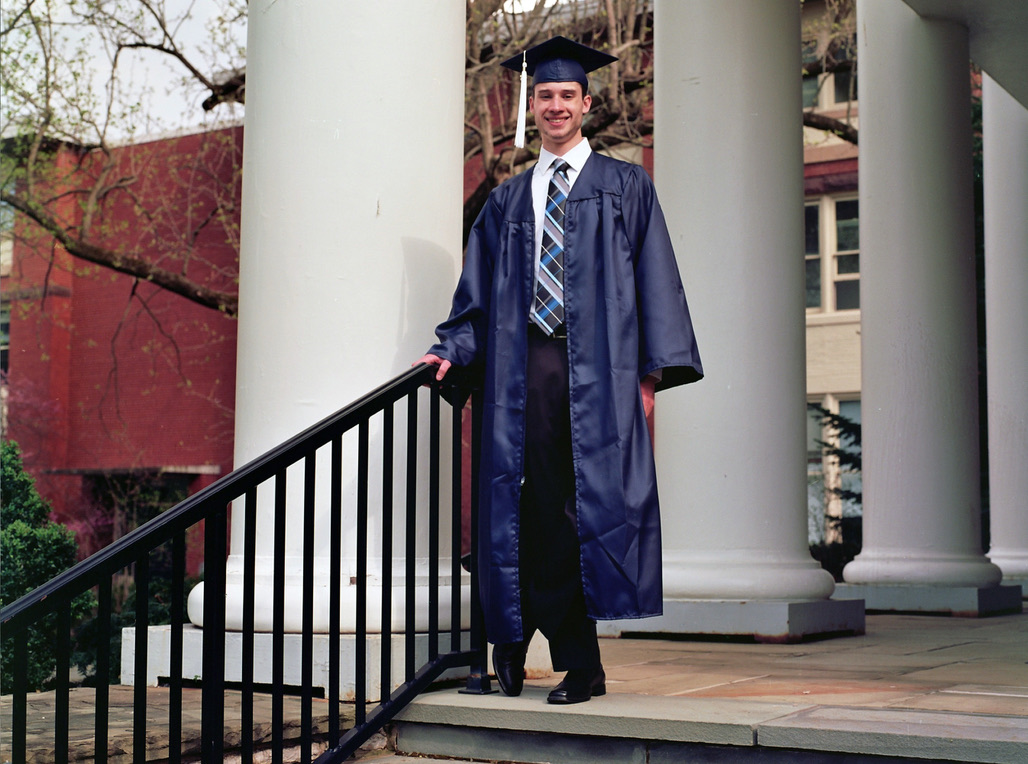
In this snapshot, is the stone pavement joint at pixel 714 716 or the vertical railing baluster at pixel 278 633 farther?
the vertical railing baluster at pixel 278 633

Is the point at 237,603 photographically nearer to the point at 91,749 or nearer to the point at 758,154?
the point at 91,749

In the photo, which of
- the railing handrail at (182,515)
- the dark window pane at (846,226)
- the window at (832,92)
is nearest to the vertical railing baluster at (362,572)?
the railing handrail at (182,515)

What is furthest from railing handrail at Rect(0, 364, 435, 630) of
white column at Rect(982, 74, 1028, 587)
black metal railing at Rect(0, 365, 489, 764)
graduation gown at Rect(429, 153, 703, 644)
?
white column at Rect(982, 74, 1028, 587)

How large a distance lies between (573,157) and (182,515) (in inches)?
64.7

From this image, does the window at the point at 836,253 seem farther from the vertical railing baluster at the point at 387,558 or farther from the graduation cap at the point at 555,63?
the vertical railing baluster at the point at 387,558

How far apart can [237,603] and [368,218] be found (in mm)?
1264

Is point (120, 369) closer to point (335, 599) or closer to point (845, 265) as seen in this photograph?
point (845, 265)

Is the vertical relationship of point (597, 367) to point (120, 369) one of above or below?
below

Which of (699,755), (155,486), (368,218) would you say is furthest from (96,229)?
(699,755)

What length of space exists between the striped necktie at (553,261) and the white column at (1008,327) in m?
7.39

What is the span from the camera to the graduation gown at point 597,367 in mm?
3643

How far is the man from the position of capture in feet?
12.0

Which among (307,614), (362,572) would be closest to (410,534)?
(362,572)

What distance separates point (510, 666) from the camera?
385cm
